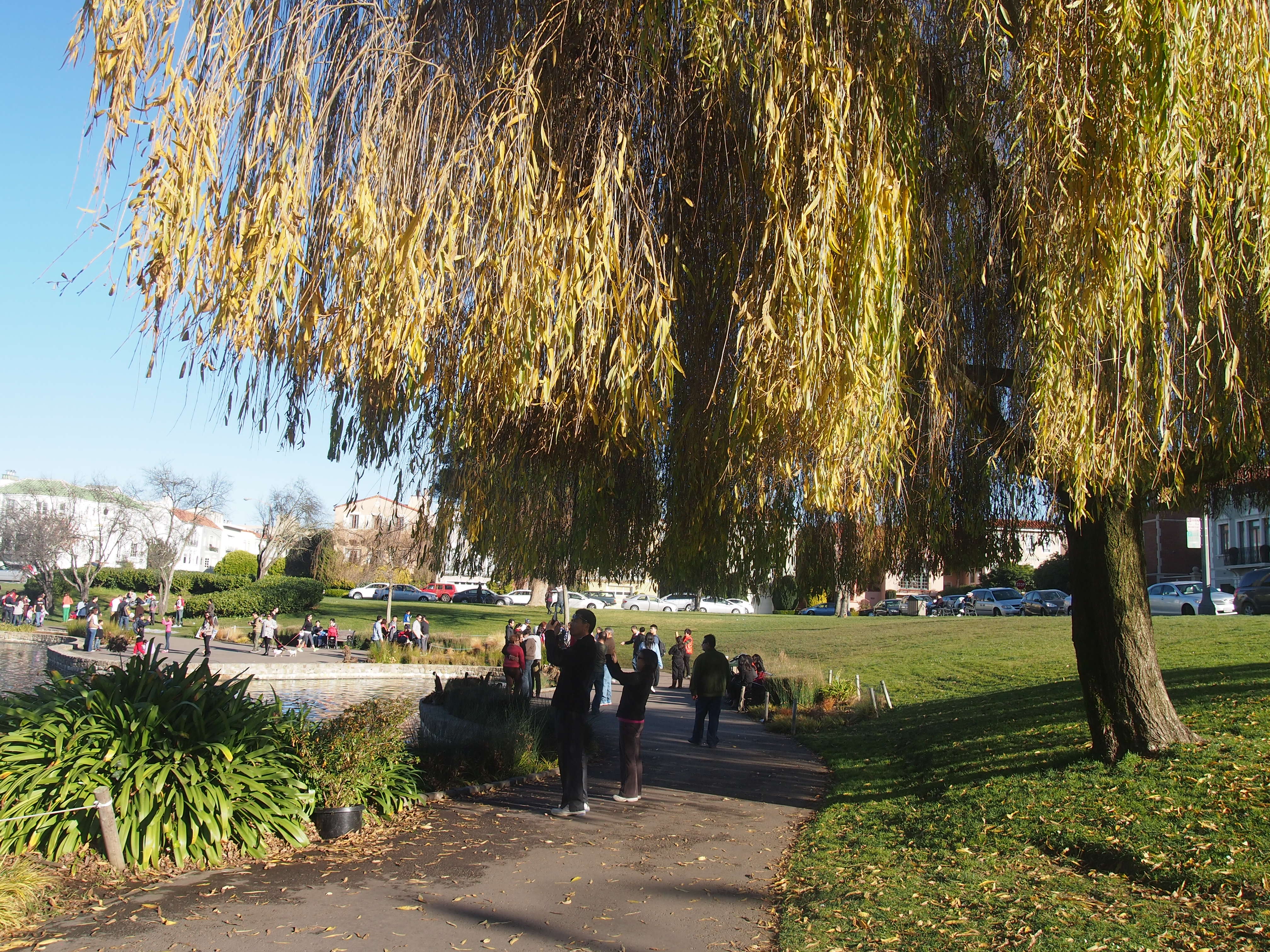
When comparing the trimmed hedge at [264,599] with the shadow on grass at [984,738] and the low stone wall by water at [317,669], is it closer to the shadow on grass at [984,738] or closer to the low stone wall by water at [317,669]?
the low stone wall by water at [317,669]

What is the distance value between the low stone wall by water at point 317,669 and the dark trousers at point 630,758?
14.5 meters

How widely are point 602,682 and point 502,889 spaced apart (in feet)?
34.3

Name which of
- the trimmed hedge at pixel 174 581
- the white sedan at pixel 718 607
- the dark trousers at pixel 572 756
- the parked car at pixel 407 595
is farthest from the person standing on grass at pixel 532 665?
the parked car at pixel 407 595

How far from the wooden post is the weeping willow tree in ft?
8.64

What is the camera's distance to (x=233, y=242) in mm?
4719

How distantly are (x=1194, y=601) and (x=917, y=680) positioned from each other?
20076mm

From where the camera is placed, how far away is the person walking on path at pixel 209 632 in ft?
95.9

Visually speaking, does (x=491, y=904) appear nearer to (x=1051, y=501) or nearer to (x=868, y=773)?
(x=1051, y=501)

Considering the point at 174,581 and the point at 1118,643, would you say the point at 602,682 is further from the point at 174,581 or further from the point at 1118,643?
the point at 174,581

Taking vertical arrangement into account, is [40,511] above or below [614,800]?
above

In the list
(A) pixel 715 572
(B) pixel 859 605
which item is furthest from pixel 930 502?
(B) pixel 859 605

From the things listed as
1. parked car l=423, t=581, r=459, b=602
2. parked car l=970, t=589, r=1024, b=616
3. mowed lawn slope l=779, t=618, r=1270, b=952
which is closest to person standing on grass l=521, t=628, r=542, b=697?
mowed lawn slope l=779, t=618, r=1270, b=952

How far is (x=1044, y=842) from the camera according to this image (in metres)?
6.71

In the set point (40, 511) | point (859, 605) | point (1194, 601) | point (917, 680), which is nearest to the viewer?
point (917, 680)
